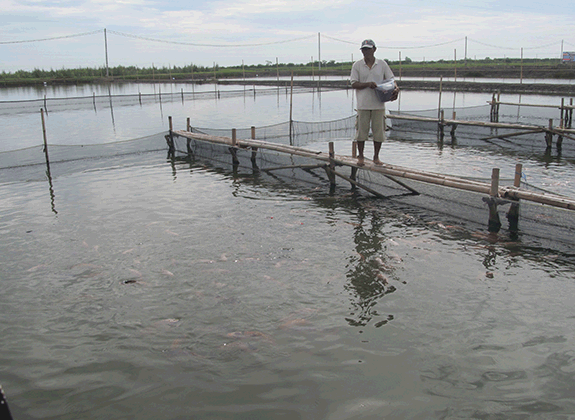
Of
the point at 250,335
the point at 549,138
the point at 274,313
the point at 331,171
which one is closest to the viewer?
the point at 250,335

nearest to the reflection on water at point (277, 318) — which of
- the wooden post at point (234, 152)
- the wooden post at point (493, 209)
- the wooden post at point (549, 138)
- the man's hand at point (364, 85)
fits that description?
the wooden post at point (493, 209)

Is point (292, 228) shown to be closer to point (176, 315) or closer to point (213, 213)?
point (213, 213)

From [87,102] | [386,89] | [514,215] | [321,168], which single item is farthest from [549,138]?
[87,102]

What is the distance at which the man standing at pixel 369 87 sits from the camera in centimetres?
909

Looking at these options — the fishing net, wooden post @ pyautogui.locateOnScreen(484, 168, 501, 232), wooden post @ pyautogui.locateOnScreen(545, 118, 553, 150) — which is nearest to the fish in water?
wooden post @ pyautogui.locateOnScreen(484, 168, 501, 232)

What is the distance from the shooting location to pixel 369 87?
923 cm

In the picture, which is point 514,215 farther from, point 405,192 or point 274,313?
point 274,313

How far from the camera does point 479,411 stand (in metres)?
4.17

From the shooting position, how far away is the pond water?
4.42 meters

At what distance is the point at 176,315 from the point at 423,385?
2979 mm

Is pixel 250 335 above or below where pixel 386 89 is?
below

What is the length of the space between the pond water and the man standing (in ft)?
5.94

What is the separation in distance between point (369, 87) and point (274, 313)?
5229 millimetres

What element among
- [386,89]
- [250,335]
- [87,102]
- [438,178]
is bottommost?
[250,335]
